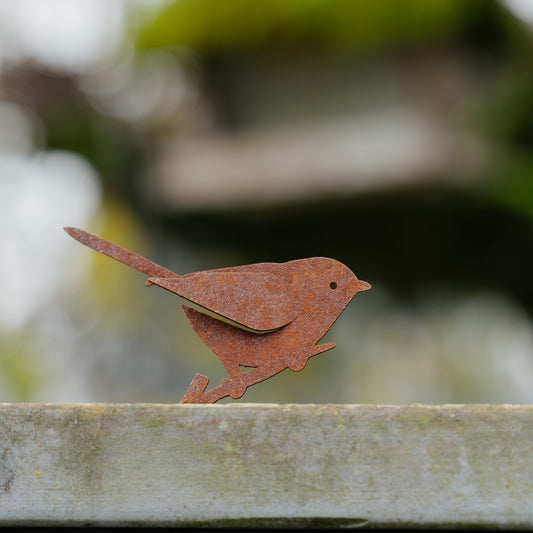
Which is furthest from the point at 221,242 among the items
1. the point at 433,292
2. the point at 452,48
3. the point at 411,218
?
the point at 452,48

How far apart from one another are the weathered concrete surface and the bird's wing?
0.30 metres

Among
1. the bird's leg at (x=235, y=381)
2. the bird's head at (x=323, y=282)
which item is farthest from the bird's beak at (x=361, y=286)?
the bird's leg at (x=235, y=381)

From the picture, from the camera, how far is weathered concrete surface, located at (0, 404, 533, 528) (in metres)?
1.16

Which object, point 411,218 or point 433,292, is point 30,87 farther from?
point 433,292

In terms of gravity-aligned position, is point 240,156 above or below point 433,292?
above

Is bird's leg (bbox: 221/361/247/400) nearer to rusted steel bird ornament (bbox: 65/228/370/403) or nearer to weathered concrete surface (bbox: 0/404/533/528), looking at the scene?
rusted steel bird ornament (bbox: 65/228/370/403)

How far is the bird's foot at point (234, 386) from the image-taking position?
56.2 inches

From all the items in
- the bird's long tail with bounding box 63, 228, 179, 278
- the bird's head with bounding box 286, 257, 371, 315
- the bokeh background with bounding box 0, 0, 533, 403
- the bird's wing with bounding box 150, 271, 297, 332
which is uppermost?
the bird's head with bounding box 286, 257, 371, 315

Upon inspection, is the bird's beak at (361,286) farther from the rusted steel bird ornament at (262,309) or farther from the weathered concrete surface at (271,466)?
the weathered concrete surface at (271,466)

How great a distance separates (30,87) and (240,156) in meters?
2.59

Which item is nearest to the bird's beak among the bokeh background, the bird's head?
the bird's head

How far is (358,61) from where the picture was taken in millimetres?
6211

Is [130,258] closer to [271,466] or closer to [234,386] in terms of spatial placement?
[234,386]

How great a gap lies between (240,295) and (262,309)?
0.20 feet
